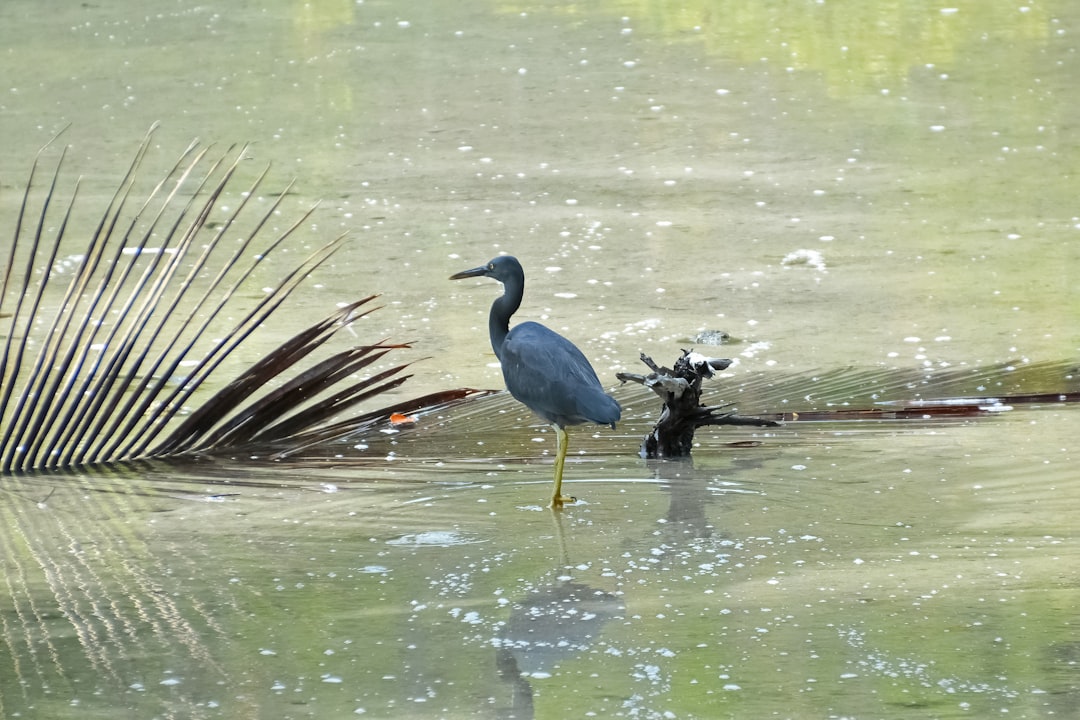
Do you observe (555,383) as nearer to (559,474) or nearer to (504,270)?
(559,474)

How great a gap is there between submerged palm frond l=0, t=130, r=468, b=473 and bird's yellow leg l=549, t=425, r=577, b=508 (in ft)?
1.34

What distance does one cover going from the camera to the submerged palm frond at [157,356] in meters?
3.73

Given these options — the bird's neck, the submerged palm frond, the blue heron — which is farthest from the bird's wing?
the submerged palm frond

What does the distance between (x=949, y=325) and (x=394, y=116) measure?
3.76 meters

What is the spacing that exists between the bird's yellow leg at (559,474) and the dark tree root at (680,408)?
0.80 feet

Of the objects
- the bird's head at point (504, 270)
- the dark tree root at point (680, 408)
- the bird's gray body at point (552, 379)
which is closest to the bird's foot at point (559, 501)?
the bird's gray body at point (552, 379)

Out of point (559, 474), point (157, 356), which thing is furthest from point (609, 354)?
point (559, 474)

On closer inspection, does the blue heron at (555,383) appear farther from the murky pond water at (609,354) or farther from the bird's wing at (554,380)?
the murky pond water at (609,354)

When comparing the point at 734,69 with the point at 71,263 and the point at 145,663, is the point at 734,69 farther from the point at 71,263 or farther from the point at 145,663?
the point at 145,663

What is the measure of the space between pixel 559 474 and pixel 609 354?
1628mm

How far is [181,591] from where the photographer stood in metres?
3.25

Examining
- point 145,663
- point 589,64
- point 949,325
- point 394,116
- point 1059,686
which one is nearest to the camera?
point 1059,686

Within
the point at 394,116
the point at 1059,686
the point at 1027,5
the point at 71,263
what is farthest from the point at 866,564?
the point at 1027,5

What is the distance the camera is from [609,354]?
5.43 m
